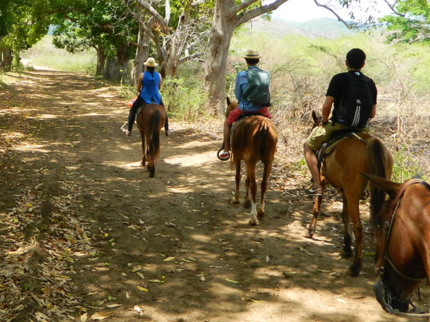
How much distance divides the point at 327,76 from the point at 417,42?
14298 millimetres

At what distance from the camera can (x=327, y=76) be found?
39.4 feet

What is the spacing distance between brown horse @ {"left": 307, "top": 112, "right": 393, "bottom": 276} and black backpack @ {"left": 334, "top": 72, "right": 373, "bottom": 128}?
236 millimetres

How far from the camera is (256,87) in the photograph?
24.5 ft

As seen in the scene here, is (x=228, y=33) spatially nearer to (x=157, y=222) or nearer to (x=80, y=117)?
(x=80, y=117)

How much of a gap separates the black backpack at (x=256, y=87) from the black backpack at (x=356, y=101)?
177 centimetres

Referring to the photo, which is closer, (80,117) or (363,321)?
(363,321)

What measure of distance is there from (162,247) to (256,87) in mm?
3077

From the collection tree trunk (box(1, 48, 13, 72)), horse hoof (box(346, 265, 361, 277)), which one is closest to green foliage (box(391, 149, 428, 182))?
horse hoof (box(346, 265, 361, 277))

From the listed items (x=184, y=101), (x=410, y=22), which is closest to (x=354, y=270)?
(x=184, y=101)

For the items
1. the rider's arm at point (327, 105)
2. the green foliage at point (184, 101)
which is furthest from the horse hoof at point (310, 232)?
the green foliage at point (184, 101)

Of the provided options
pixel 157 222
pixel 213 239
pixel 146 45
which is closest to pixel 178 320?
pixel 213 239

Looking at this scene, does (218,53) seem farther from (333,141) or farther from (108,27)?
(108,27)

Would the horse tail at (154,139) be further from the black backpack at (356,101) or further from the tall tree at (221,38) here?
the tall tree at (221,38)

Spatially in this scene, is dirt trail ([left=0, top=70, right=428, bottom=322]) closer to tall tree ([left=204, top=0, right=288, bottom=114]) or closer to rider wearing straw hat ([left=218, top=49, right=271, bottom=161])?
rider wearing straw hat ([left=218, top=49, right=271, bottom=161])
